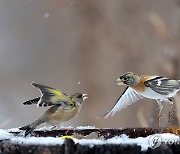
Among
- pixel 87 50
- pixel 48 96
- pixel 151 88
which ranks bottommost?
pixel 48 96

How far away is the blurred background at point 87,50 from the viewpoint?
429 cm

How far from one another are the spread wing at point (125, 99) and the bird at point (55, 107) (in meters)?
0.33

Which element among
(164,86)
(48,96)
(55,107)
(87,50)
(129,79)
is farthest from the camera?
(87,50)

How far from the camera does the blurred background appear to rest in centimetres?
429

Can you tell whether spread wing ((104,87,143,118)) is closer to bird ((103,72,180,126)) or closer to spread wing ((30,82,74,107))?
bird ((103,72,180,126))

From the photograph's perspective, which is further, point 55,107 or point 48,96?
point 55,107

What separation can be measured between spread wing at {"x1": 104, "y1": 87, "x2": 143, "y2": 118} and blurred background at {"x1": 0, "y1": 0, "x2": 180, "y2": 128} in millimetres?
1918

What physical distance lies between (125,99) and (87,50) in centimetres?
264

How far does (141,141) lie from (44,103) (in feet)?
1.30

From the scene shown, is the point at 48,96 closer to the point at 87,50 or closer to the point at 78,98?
the point at 78,98

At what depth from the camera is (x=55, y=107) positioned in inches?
63.8

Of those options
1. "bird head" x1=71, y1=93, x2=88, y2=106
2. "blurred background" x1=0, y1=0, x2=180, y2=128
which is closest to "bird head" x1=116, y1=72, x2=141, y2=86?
"bird head" x1=71, y1=93, x2=88, y2=106

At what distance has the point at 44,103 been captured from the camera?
147 cm

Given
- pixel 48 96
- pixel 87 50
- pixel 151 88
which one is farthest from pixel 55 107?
pixel 87 50
